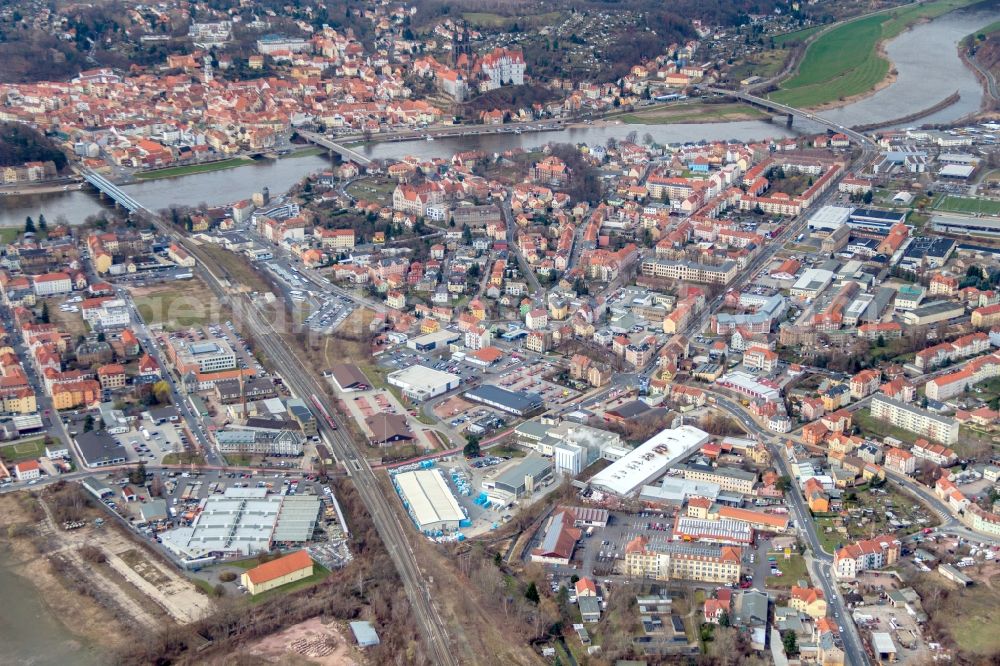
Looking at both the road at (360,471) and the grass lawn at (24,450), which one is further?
the grass lawn at (24,450)

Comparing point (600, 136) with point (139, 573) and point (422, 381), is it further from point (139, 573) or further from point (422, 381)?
point (139, 573)

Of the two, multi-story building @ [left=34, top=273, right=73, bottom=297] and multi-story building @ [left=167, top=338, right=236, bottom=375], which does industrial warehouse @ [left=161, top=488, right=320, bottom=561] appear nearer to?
multi-story building @ [left=167, top=338, right=236, bottom=375]

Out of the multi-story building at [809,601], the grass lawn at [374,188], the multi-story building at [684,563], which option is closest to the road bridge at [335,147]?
the grass lawn at [374,188]

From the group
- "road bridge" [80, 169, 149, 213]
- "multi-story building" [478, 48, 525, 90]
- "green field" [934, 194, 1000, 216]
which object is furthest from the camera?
"multi-story building" [478, 48, 525, 90]

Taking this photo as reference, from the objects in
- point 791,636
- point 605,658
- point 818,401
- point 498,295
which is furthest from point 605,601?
point 498,295

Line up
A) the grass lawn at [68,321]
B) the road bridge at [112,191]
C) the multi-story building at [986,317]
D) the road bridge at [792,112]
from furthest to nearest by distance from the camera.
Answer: the road bridge at [792,112] < the road bridge at [112,191] < the grass lawn at [68,321] < the multi-story building at [986,317]

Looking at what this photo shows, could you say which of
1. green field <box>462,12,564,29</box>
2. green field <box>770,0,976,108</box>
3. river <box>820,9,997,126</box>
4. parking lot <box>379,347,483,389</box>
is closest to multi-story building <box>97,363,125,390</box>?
parking lot <box>379,347,483,389</box>

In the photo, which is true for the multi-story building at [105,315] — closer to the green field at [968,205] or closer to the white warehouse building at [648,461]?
the white warehouse building at [648,461]
